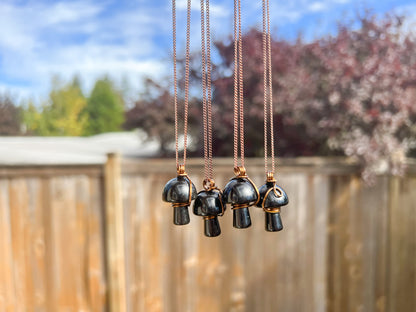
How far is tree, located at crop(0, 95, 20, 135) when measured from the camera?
13.7 feet

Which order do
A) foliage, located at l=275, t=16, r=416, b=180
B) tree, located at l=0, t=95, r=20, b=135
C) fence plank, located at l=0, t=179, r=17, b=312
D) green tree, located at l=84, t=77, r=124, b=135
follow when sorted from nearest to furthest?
fence plank, located at l=0, t=179, r=17, b=312 < foliage, located at l=275, t=16, r=416, b=180 < tree, located at l=0, t=95, r=20, b=135 < green tree, located at l=84, t=77, r=124, b=135

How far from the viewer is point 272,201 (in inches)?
30.5

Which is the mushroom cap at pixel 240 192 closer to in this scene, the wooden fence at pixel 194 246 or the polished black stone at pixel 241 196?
the polished black stone at pixel 241 196

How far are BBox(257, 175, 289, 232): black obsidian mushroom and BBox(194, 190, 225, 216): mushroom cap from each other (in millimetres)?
110

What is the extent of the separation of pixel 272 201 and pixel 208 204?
0.16 metres

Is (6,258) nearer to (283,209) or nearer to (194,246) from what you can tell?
(194,246)

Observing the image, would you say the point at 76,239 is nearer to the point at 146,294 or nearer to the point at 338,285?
the point at 146,294

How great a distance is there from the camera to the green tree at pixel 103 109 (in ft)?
20.4

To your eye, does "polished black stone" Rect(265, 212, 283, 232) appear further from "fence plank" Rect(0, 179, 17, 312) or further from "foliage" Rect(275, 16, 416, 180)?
"fence plank" Rect(0, 179, 17, 312)

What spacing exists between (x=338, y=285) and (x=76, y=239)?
64.6 inches

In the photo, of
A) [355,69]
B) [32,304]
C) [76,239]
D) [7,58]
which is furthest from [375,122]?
[7,58]

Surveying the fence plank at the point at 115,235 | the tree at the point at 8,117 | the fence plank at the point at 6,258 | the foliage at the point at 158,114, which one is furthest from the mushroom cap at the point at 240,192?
the tree at the point at 8,117

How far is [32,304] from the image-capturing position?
5.73ft

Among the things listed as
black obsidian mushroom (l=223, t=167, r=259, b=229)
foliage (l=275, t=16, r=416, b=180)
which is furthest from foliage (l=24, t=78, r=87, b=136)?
black obsidian mushroom (l=223, t=167, r=259, b=229)
